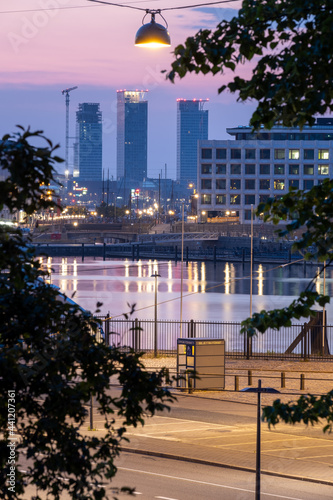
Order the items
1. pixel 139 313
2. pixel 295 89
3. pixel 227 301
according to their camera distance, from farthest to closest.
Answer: pixel 227 301 < pixel 139 313 < pixel 295 89

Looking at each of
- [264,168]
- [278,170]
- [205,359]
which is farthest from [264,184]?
[205,359]

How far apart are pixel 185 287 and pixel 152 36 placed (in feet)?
236

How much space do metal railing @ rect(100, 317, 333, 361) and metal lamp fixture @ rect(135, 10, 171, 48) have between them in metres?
Result: 15.2

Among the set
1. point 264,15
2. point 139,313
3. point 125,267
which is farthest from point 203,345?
point 125,267

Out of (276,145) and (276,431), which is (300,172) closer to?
(276,145)

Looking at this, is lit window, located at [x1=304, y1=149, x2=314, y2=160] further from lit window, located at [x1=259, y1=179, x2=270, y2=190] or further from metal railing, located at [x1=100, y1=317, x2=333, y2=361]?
metal railing, located at [x1=100, y1=317, x2=333, y2=361]

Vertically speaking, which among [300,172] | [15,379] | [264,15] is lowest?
[15,379]

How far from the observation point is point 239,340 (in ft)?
153

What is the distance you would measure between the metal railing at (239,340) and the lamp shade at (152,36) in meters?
15.2

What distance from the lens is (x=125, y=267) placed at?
113875 millimetres

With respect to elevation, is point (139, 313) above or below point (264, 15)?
below

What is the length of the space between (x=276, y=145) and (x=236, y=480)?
11587cm

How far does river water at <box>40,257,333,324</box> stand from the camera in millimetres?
64312

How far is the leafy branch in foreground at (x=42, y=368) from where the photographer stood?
580cm
